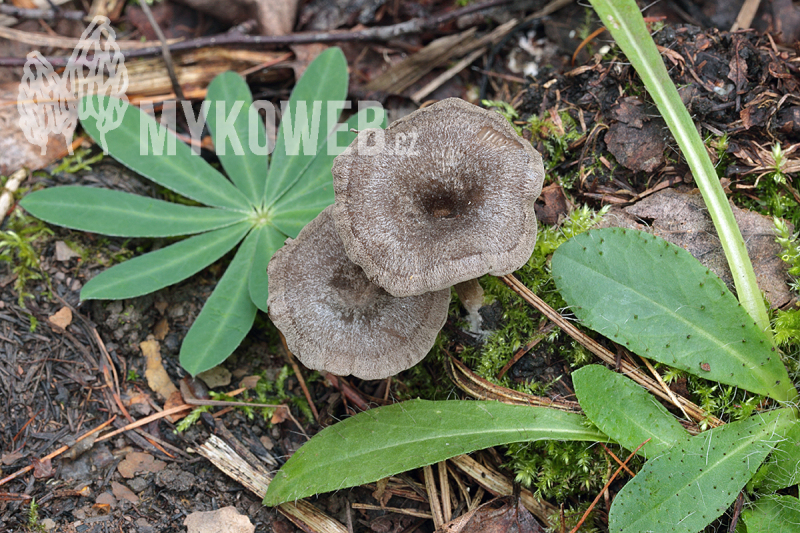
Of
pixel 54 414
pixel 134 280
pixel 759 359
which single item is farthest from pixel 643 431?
pixel 54 414

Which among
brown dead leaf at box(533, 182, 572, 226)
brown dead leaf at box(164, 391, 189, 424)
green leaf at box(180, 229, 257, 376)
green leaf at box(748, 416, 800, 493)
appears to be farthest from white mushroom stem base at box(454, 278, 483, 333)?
brown dead leaf at box(164, 391, 189, 424)

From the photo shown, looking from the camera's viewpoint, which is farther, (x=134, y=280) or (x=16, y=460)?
(x=134, y=280)

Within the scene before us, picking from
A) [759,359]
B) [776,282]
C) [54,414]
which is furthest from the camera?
[54,414]

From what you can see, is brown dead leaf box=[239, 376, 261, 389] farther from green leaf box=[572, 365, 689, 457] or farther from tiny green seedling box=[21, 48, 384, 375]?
green leaf box=[572, 365, 689, 457]

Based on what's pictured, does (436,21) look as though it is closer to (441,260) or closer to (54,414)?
(441,260)

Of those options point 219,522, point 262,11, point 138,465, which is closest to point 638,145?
point 262,11

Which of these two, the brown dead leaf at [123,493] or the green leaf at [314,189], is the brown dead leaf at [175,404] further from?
the green leaf at [314,189]
